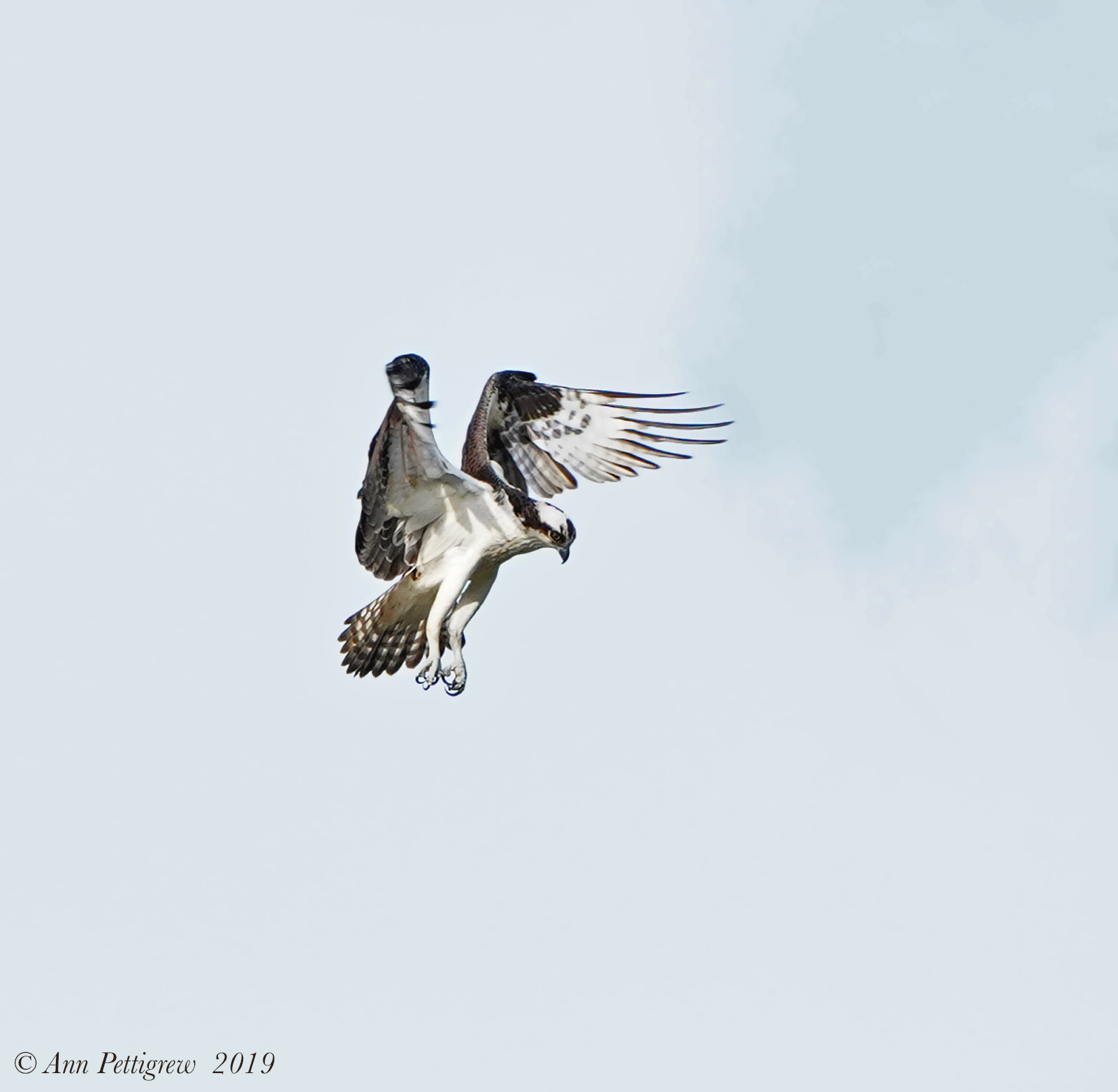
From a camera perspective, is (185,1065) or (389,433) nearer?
(389,433)

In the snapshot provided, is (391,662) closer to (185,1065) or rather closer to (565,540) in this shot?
(565,540)

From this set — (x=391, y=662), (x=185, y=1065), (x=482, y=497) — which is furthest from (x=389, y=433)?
(x=185, y=1065)

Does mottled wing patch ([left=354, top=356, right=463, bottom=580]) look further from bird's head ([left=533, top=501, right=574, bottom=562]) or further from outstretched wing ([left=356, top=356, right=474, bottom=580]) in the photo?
bird's head ([left=533, top=501, right=574, bottom=562])

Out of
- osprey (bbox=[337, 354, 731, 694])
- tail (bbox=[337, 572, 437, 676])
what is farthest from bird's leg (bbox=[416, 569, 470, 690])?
tail (bbox=[337, 572, 437, 676])

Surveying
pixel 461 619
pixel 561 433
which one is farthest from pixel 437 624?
pixel 561 433

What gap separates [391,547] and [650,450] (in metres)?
2.70

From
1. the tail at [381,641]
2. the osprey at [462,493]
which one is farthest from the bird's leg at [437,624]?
the tail at [381,641]

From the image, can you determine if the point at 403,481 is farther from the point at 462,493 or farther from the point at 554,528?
the point at 554,528

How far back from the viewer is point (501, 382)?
1611 centimetres

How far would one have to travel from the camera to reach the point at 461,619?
47.1 ft

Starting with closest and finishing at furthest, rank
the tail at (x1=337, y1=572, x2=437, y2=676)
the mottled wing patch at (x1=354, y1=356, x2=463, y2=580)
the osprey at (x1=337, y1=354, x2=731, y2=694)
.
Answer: the mottled wing patch at (x1=354, y1=356, x2=463, y2=580), the osprey at (x1=337, y1=354, x2=731, y2=694), the tail at (x1=337, y1=572, x2=437, y2=676)

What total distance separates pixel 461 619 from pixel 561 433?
2.58 meters

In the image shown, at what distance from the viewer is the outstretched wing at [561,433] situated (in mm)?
15789

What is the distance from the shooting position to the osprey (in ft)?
44.9
